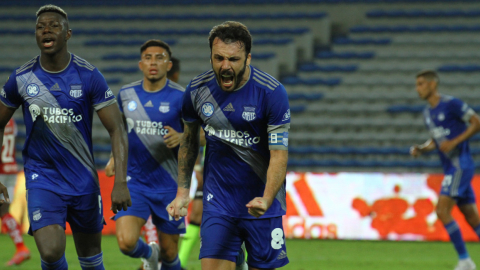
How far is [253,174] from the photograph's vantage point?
4.32 metres

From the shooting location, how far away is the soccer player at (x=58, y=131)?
4547 mm

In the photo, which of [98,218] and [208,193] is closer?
[208,193]

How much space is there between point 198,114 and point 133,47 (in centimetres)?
1635

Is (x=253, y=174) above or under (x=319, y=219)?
above

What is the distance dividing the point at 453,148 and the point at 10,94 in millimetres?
6036

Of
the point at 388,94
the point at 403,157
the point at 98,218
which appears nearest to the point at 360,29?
the point at 388,94

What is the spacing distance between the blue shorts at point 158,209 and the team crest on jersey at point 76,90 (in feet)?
5.66

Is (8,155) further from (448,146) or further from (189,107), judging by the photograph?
(448,146)

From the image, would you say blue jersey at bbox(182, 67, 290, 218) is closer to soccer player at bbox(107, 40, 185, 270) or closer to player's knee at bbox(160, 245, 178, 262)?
soccer player at bbox(107, 40, 185, 270)

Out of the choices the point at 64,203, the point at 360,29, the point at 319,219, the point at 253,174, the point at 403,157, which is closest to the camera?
the point at 253,174

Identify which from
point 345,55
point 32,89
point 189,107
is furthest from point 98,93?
point 345,55

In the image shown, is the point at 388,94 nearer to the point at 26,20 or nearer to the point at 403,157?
the point at 403,157

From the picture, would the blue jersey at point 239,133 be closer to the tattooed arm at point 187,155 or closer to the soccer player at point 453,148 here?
the tattooed arm at point 187,155

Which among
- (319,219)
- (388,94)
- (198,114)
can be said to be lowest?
(319,219)
